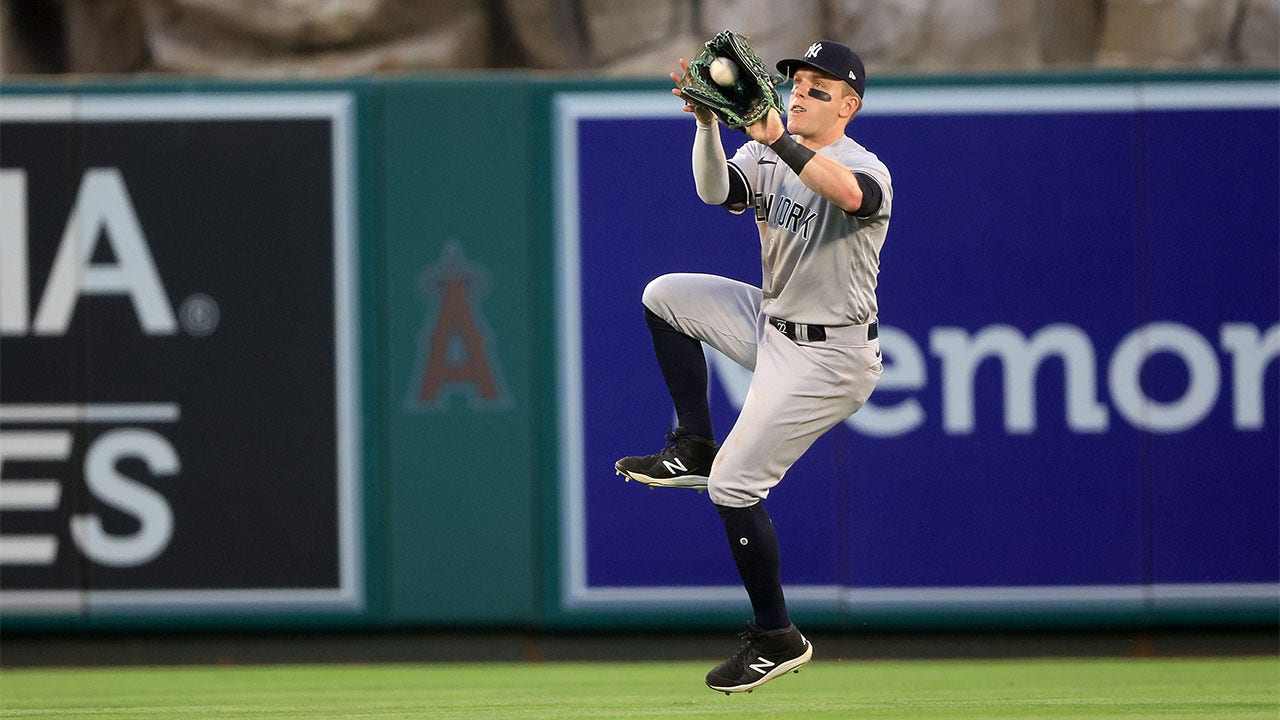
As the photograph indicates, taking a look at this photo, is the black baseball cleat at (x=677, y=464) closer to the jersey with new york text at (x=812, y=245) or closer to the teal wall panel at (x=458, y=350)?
the jersey with new york text at (x=812, y=245)

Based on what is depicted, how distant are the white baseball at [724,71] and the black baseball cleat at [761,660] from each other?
1432 millimetres

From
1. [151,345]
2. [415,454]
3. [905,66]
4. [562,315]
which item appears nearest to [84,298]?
[151,345]

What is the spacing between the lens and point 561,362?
6.12m

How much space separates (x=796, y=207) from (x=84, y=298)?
3664 millimetres

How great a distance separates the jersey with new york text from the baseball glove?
36cm

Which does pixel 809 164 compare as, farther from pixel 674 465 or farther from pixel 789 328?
pixel 674 465

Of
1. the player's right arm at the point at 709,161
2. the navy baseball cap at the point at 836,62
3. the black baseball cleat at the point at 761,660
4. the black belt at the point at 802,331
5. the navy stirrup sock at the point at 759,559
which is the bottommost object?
the black baseball cleat at the point at 761,660

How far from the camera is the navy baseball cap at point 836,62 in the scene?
367 centimetres

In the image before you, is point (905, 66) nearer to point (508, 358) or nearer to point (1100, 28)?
point (1100, 28)

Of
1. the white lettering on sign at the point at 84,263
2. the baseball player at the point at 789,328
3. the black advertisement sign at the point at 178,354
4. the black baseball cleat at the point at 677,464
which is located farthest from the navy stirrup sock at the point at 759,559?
the white lettering on sign at the point at 84,263

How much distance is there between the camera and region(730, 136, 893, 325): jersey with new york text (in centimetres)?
373

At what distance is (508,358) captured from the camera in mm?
6109

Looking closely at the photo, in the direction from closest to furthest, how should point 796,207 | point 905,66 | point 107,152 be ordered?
point 796,207, point 107,152, point 905,66

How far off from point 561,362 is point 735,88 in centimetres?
285
